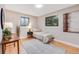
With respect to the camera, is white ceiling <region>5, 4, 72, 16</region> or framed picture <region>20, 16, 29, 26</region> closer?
white ceiling <region>5, 4, 72, 16</region>

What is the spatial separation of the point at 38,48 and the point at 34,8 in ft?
2.94

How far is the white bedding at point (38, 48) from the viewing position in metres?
2.12

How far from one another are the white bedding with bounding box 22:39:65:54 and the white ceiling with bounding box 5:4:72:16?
660mm

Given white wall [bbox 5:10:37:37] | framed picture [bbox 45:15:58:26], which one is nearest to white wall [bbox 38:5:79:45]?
framed picture [bbox 45:15:58:26]

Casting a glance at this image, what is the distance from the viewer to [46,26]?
7.57 feet

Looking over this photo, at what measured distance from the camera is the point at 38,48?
2.19m

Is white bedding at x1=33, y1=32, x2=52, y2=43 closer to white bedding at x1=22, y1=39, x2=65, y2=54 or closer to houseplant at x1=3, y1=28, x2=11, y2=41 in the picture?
white bedding at x1=22, y1=39, x2=65, y2=54

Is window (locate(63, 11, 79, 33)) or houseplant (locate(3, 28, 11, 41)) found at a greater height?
window (locate(63, 11, 79, 33))

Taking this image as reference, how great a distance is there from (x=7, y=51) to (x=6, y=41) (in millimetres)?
219

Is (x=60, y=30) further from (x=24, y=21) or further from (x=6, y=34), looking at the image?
(x=6, y=34)

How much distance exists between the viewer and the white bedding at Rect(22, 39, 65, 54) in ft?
6.95

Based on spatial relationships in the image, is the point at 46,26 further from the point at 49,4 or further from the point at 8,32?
the point at 8,32

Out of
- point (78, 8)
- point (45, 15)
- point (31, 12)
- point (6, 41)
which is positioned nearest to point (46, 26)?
point (45, 15)
